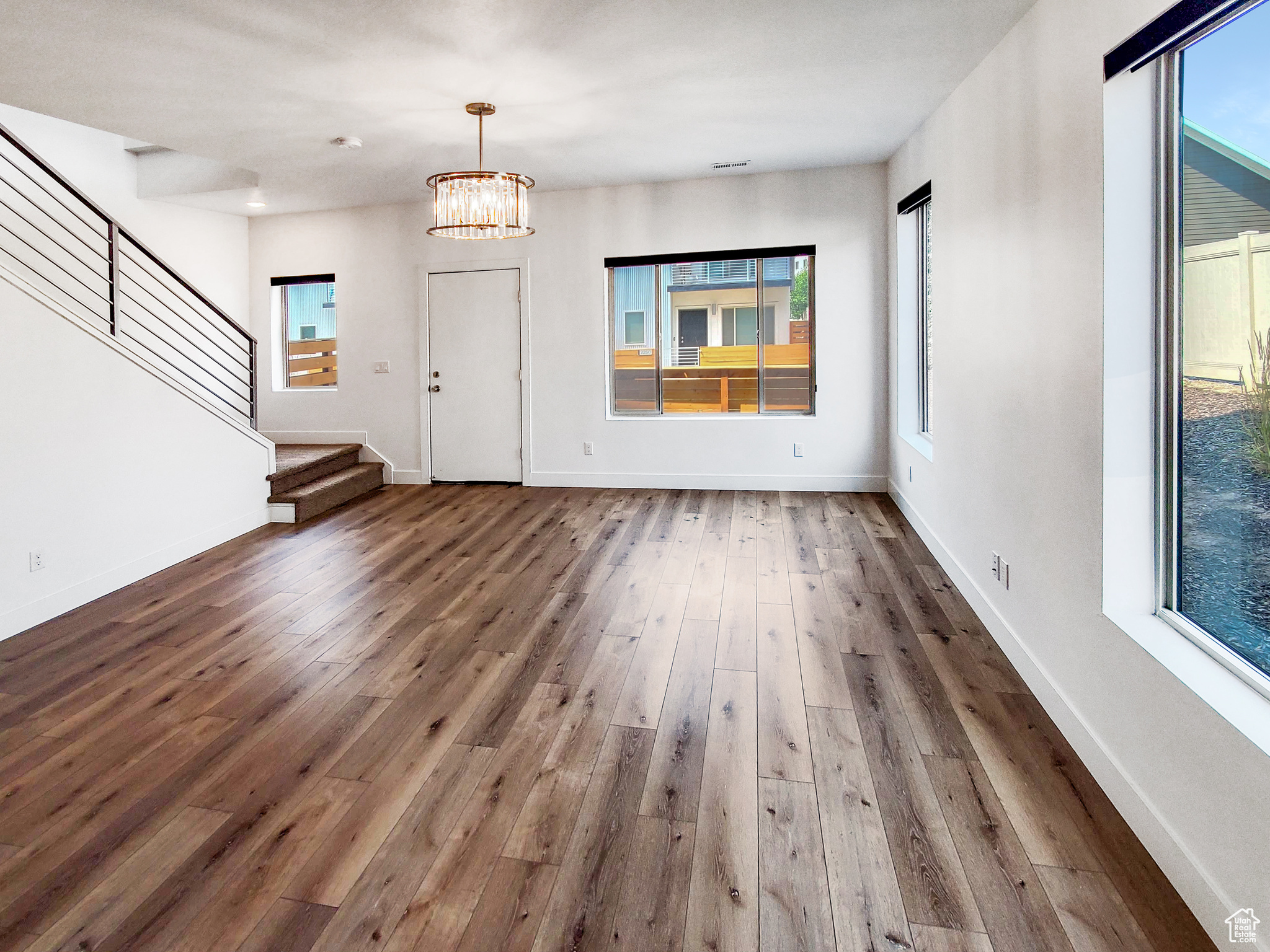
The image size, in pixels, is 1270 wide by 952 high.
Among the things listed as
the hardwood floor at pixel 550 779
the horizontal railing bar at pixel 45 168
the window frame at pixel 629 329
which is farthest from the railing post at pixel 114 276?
the window frame at pixel 629 329

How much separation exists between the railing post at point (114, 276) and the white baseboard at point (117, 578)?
50.8 inches

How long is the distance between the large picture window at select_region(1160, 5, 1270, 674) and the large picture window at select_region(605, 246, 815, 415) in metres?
4.18

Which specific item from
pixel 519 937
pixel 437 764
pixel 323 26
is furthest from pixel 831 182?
pixel 519 937

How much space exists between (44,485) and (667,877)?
11.5 ft

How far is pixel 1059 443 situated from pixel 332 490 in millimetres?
5205

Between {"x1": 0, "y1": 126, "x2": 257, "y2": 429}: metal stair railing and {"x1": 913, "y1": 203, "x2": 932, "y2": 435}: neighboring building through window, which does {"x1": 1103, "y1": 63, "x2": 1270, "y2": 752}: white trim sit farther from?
{"x1": 0, "y1": 126, "x2": 257, "y2": 429}: metal stair railing

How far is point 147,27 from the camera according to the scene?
304 cm

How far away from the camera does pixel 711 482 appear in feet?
21.0

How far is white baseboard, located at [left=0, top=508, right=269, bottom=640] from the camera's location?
333 cm

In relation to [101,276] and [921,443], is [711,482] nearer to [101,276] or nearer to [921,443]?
[921,443]

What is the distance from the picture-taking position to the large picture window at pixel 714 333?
6180mm

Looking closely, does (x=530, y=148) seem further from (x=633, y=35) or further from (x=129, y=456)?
(x=129, y=456)

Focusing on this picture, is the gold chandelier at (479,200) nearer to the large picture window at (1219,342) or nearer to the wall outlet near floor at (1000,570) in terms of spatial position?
the wall outlet near floor at (1000,570)

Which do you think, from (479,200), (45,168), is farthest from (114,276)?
(479,200)
